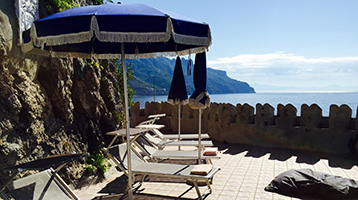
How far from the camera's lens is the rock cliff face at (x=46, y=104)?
4277 millimetres

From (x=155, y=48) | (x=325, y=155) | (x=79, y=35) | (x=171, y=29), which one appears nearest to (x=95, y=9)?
(x=79, y=35)

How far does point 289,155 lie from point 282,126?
112 cm

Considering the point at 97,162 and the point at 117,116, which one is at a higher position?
the point at 117,116

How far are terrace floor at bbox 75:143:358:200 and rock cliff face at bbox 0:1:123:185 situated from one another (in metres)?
0.85

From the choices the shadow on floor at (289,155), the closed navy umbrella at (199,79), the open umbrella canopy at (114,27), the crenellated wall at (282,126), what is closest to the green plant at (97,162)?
the closed navy umbrella at (199,79)

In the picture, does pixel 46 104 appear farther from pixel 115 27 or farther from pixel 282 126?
pixel 282 126

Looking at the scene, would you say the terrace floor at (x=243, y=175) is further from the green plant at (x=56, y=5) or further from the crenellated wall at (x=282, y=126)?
the green plant at (x=56, y=5)

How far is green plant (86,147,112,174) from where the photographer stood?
5537 mm

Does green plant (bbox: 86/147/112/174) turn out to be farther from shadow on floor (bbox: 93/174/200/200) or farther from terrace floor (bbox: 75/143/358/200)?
shadow on floor (bbox: 93/174/200/200)

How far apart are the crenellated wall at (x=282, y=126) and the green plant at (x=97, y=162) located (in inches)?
190

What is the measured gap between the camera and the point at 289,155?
757 centimetres

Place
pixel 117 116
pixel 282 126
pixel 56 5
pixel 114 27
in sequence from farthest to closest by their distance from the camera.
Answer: pixel 282 126, pixel 117 116, pixel 56 5, pixel 114 27

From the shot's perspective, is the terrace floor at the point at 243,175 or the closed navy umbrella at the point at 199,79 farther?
the closed navy umbrella at the point at 199,79

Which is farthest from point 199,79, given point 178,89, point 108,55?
point 178,89
